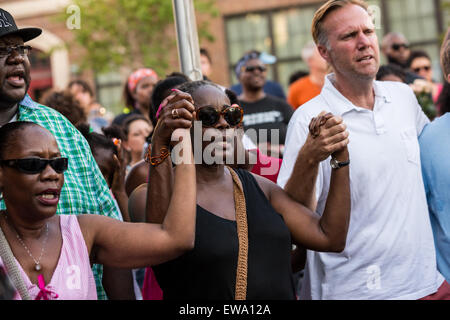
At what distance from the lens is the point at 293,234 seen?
9.35 feet

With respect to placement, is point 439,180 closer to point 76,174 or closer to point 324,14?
point 324,14

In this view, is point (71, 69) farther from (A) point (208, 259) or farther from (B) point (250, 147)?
(A) point (208, 259)

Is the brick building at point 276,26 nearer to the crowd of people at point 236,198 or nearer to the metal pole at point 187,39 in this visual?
the metal pole at point 187,39

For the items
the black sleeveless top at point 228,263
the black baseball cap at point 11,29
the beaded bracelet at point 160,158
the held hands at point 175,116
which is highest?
the black baseball cap at point 11,29

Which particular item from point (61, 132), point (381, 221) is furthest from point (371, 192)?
point (61, 132)

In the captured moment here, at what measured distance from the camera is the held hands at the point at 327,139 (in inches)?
108

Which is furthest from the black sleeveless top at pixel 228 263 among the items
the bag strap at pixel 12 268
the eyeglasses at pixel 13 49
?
the eyeglasses at pixel 13 49

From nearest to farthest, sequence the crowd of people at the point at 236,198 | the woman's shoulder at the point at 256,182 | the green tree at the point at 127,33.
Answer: the crowd of people at the point at 236,198 < the woman's shoulder at the point at 256,182 < the green tree at the point at 127,33

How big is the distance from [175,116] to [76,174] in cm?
79

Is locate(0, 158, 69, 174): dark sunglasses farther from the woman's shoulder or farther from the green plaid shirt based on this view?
the woman's shoulder

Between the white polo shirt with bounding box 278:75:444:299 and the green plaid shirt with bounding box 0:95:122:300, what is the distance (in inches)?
35.2

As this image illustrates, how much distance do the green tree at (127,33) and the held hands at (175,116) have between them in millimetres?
9721

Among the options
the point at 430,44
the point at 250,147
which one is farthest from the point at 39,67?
the point at 250,147

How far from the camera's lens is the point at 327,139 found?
9.07ft
